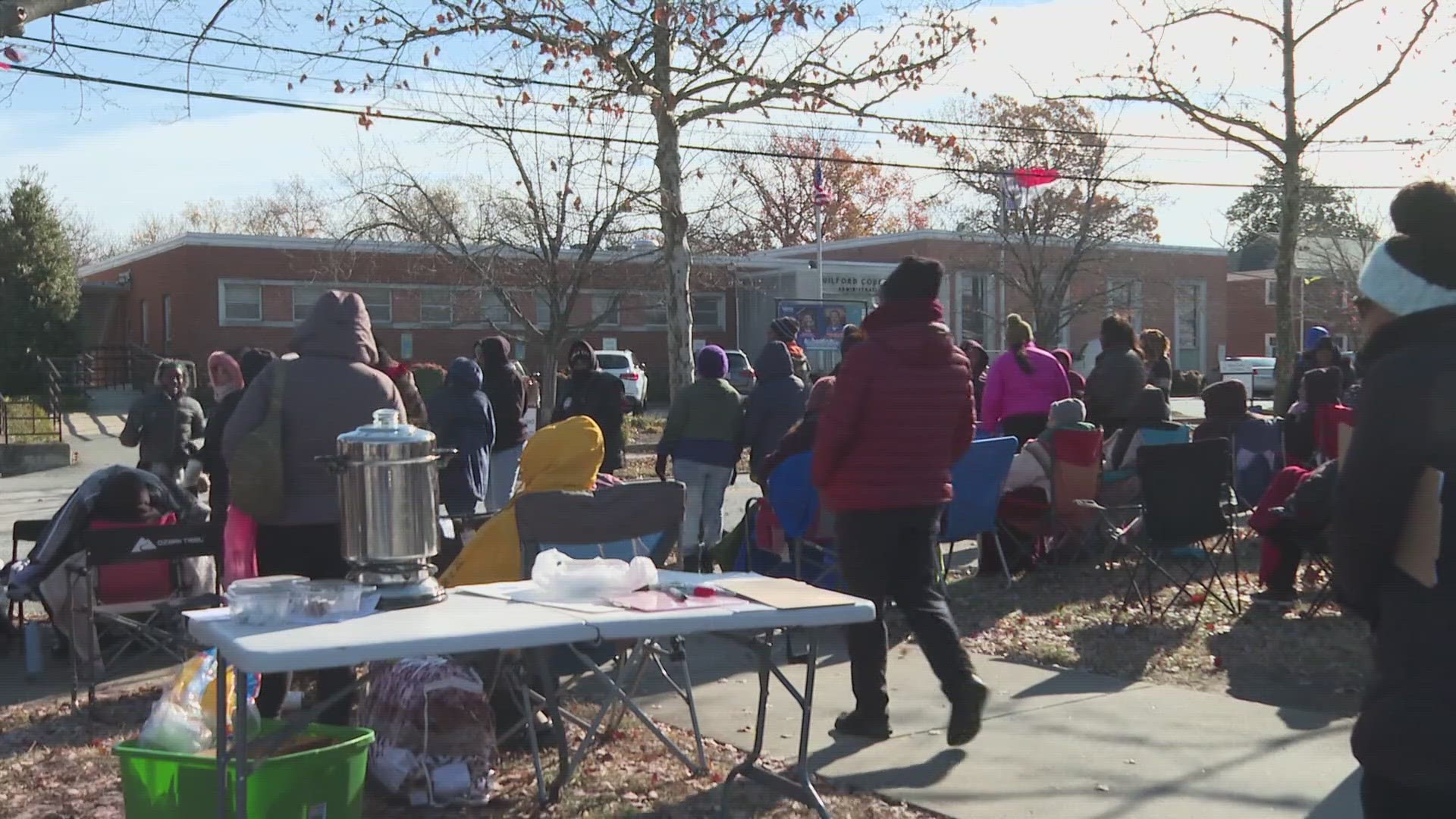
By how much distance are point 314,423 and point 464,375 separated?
4066 mm

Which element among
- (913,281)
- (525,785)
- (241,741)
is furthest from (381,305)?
(241,741)

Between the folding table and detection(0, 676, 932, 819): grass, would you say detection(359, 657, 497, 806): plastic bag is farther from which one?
the folding table

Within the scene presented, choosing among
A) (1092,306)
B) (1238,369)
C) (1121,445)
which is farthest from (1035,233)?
(1121,445)

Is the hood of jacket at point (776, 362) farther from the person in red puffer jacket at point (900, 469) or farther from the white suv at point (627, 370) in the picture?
the white suv at point (627, 370)

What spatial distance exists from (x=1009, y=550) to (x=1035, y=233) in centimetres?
3107

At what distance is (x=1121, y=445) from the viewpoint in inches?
374

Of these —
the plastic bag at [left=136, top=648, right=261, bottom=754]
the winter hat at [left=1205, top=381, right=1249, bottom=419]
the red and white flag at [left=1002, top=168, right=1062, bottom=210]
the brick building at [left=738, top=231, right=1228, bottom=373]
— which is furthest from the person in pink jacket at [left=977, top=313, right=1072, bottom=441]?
the brick building at [left=738, top=231, right=1228, bottom=373]

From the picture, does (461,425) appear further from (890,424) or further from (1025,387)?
(890,424)

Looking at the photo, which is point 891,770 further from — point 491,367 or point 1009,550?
point 491,367

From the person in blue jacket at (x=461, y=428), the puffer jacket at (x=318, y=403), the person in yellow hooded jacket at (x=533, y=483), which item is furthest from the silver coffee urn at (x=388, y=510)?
the person in blue jacket at (x=461, y=428)

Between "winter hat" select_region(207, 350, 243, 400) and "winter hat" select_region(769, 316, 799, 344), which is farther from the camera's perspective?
"winter hat" select_region(769, 316, 799, 344)

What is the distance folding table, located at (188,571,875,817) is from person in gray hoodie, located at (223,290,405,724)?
0.89 m

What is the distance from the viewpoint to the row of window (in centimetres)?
3597

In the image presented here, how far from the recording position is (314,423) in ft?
16.6
